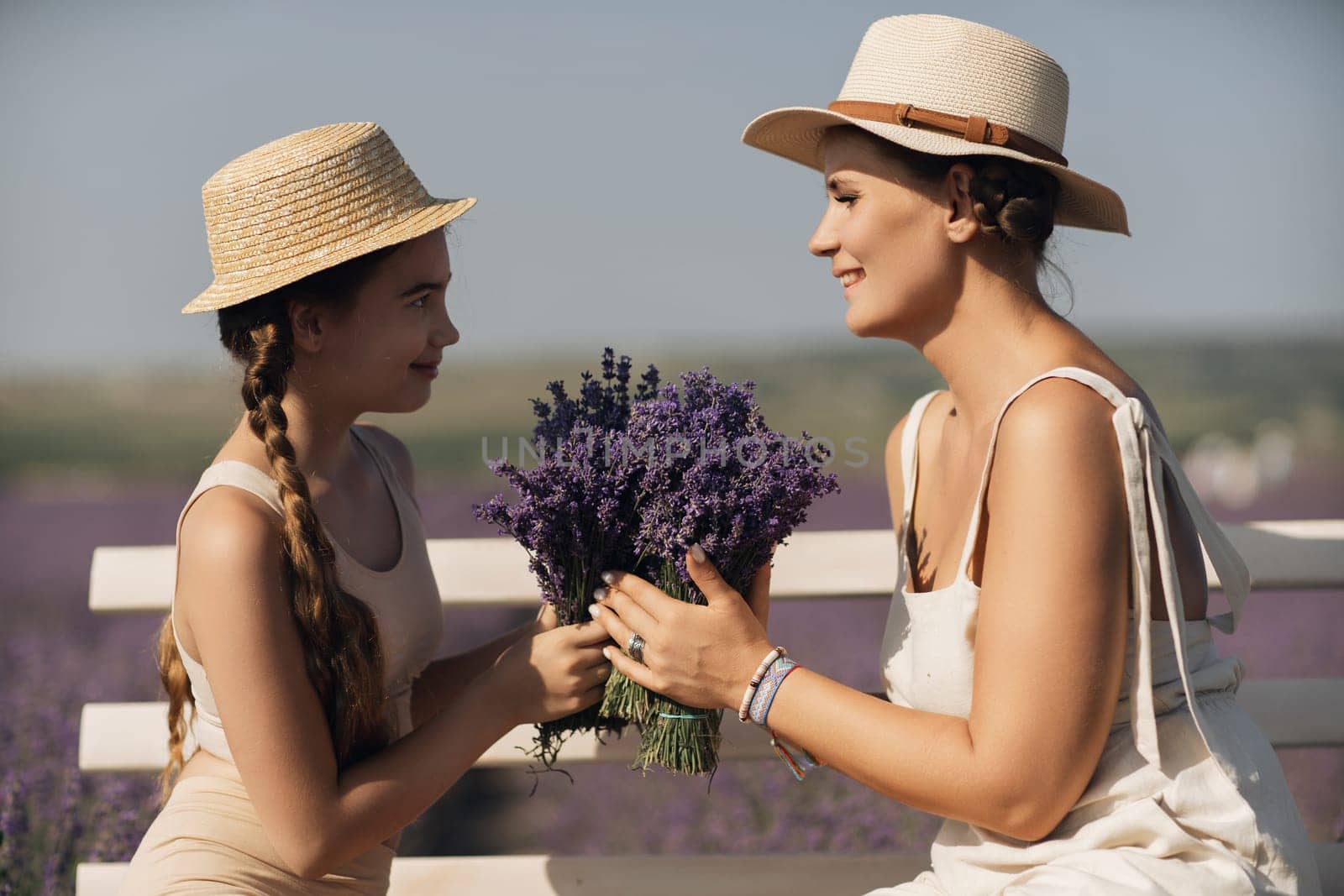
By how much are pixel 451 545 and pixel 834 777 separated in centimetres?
183

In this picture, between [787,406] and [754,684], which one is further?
[787,406]

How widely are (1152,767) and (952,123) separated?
111 centimetres

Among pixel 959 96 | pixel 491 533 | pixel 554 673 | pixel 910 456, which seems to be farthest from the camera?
pixel 491 533

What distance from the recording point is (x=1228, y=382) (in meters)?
15.8

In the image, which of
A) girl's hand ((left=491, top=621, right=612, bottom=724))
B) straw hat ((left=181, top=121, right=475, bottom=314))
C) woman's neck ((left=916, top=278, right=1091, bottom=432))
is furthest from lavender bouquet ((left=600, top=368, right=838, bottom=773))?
straw hat ((left=181, top=121, right=475, bottom=314))

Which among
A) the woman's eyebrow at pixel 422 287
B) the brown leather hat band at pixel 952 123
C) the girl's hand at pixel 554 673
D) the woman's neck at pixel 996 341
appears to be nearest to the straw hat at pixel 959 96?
the brown leather hat band at pixel 952 123

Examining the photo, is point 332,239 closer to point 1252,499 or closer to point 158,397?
point 1252,499

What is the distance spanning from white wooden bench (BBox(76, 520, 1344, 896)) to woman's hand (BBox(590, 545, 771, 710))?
76cm

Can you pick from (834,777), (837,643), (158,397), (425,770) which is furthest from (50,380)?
(425,770)

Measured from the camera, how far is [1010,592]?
1.74m

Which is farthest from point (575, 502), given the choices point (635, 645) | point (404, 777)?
point (404, 777)

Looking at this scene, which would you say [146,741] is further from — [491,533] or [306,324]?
[491,533]

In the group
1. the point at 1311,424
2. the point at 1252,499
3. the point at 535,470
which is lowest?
the point at 1311,424

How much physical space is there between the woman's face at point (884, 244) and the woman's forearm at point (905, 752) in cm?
66
